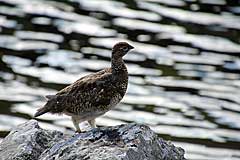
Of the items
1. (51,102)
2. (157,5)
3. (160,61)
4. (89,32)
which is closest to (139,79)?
(160,61)

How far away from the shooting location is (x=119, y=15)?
100 feet

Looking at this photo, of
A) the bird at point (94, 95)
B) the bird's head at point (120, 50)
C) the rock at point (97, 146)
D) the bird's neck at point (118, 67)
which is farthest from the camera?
the bird's head at point (120, 50)

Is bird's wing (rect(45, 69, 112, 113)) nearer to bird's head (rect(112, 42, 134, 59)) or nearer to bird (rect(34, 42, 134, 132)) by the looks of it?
bird (rect(34, 42, 134, 132))

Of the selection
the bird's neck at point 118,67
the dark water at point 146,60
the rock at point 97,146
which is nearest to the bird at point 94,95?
the bird's neck at point 118,67

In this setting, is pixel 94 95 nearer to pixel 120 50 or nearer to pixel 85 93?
pixel 85 93

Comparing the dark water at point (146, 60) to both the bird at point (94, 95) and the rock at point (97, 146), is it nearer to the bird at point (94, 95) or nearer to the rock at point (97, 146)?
the bird at point (94, 95)

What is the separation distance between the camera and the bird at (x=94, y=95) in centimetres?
1313

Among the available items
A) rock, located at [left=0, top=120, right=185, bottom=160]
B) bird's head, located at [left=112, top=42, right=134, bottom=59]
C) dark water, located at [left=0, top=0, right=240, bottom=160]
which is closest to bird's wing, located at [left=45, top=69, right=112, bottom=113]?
bird's head, located at [left=112, top=42, right=134, bottom=59]

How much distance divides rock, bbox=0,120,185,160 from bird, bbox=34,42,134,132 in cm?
71

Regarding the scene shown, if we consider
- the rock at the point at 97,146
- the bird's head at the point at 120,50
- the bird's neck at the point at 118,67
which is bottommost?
the rock at the point at 97,146

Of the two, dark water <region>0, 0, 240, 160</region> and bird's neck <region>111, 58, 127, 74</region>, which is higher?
bird's neck <region>111, 58, 127, 74</region>

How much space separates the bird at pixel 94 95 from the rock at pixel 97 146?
28.0 inches

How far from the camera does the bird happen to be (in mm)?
13133

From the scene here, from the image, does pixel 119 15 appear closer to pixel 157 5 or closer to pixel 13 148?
pixel 157 5
